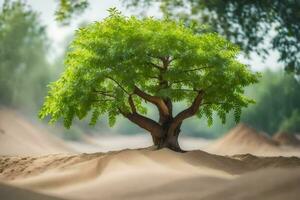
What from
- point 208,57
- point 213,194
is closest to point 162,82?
point 208,57

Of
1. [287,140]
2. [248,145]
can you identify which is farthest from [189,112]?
[287,140]

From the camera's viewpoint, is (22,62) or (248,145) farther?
(22,62)

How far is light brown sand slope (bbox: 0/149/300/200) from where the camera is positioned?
27.4 feet

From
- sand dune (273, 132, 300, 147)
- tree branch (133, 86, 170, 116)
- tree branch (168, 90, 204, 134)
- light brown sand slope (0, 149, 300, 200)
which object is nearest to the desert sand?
light brown sand slope (0, 149, 300, 200)

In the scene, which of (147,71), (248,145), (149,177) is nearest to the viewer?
(149,177)

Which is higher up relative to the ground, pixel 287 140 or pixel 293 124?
pixel 293 124

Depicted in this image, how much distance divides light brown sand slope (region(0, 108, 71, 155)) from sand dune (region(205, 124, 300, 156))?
851 centimetres

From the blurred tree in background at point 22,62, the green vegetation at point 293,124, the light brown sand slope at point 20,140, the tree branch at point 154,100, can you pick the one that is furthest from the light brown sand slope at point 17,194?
the green vegetation at point 293,124

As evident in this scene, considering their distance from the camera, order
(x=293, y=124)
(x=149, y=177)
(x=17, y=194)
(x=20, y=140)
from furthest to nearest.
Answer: (x=293, y=124) → (x=20, y=140) → (x=149, y=177) → (x=17, y=194)

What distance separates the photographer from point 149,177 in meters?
9.90

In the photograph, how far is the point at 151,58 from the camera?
13.5 metres

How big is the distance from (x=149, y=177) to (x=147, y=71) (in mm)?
4320

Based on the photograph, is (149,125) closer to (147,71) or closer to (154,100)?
(154,100)

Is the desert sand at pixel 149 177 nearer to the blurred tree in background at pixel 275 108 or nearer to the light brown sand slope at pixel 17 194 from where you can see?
the light brown sand slope at pixel 17 194
